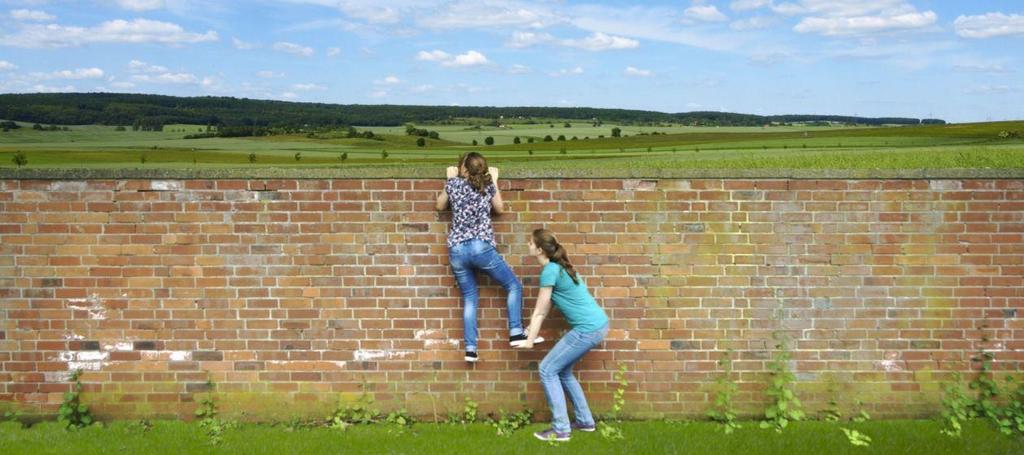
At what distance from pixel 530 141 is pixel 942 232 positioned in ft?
85.9

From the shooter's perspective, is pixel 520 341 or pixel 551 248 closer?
pixel 551 248

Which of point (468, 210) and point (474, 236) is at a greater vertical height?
point (468, 210)

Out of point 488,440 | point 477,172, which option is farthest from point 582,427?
point 477,172

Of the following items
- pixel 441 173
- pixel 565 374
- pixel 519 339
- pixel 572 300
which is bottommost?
pixel 565 374

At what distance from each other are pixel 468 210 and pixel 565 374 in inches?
50.2

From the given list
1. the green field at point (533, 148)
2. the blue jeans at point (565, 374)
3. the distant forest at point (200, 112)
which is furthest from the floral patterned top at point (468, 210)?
the distant forest at point (200, 112)

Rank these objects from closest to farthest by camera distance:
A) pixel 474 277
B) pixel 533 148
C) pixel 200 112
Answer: pixel 474 277 → pixel 200 112 → pixel 533 148

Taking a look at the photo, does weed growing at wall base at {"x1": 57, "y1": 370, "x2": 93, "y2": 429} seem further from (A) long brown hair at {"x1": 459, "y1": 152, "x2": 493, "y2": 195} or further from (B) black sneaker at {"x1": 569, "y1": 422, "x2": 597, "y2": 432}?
(B) black sneaker at {"x1": 569, "y1": 422, "x2": 597, "y2": 432}

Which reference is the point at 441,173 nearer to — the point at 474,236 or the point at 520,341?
the point at 474,236

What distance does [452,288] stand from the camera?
6207mm

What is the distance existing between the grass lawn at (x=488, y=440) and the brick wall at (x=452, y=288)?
0.85ft

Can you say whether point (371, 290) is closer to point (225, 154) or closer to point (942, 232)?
point (942, 232)

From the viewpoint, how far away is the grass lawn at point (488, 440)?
559cm

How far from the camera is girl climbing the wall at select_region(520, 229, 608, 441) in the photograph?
5.57 meters
